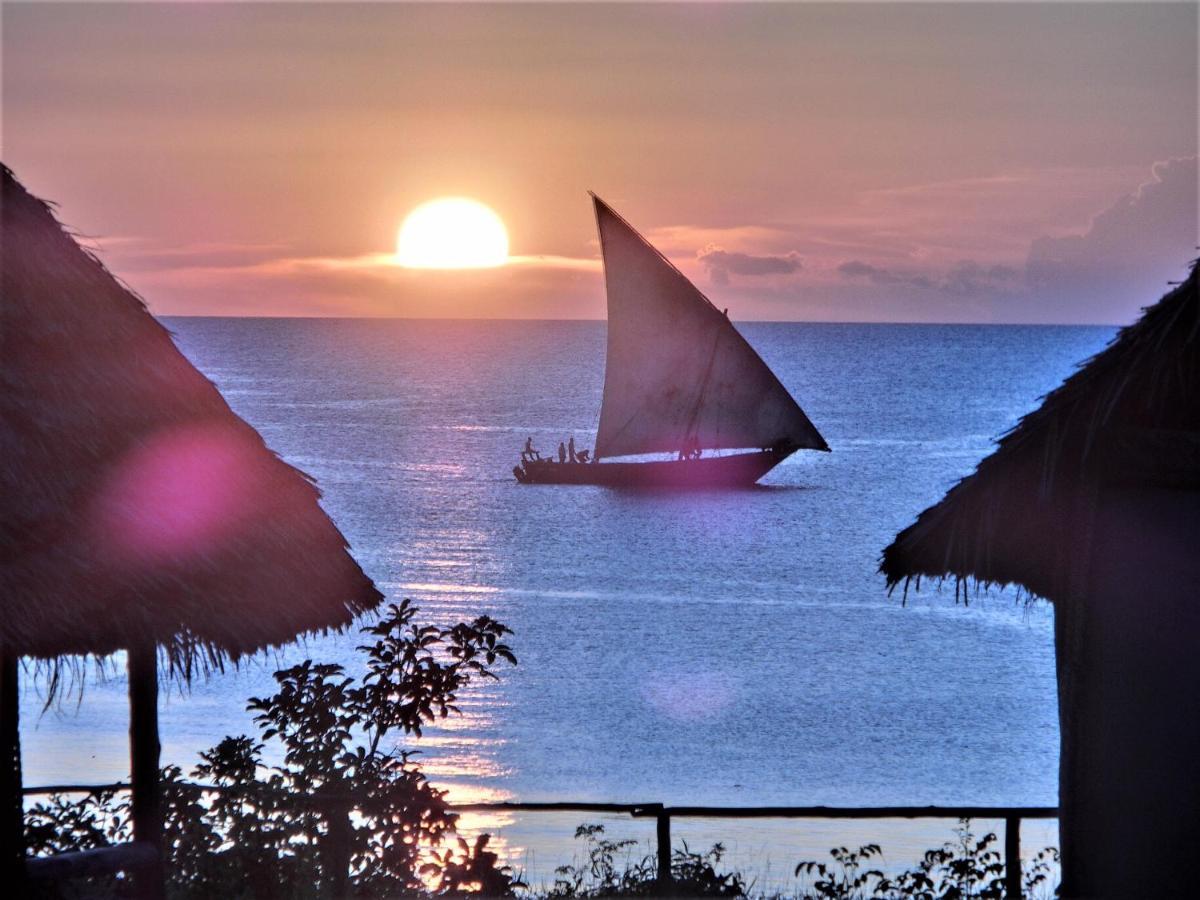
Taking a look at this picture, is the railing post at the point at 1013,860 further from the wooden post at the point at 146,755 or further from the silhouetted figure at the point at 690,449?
the silhouetted figure at the point at 690,449

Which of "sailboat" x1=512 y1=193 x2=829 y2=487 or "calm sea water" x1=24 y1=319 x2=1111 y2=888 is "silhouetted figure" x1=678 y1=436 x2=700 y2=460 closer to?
"sailboat" x1=512 y1=193 x2=829 y2=487

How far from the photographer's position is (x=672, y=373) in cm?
5206

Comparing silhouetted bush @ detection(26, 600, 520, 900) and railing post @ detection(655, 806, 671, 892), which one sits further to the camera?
railing post @ detection(655, 806, 671, 892)

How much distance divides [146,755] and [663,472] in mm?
58138

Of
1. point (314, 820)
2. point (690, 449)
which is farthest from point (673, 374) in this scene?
point (314, 820)

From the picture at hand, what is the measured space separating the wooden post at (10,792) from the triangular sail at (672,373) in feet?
138

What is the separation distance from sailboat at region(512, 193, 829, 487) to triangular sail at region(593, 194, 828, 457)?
0.04 meters

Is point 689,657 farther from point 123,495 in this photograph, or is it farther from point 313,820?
point 123,495

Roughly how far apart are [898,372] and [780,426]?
108 meters

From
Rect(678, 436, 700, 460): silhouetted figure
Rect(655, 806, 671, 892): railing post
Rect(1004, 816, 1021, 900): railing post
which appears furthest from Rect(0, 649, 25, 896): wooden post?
Rect(678, 436, 700, 460): silhouetted figure

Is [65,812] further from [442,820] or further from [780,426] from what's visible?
[780,426]

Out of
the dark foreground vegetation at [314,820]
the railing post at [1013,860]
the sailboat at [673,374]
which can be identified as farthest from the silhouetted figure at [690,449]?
the dark foreground vegetation at [314,820]

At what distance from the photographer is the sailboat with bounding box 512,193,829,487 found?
48656mm

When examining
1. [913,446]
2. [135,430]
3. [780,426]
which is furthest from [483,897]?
[913,446]
